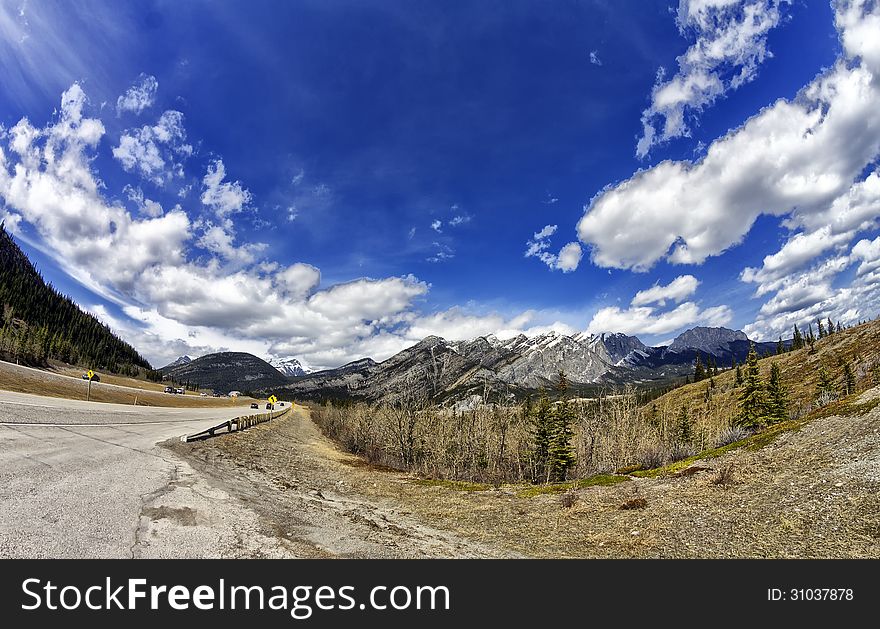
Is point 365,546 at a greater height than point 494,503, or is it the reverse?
point 365,546

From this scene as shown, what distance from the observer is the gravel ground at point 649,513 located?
10602 mm

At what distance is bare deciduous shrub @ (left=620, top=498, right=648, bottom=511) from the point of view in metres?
15.1

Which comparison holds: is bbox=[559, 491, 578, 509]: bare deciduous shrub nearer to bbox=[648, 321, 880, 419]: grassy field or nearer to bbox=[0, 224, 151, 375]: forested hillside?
bbox=[648, 321, 880, 419]: grassy field

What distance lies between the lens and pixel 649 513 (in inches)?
557

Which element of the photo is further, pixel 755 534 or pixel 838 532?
pixel 755 534

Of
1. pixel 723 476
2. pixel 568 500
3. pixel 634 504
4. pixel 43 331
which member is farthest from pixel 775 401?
pixel 43 331

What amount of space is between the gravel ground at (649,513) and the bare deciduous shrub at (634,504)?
18 cm

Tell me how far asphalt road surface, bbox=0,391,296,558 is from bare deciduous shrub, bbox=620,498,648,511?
41.2 ft

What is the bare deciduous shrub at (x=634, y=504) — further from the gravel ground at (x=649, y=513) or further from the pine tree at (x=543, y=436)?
the pine tree at (x=543, y=436)

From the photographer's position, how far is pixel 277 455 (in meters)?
32.5

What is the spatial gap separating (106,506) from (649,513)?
16688mm
